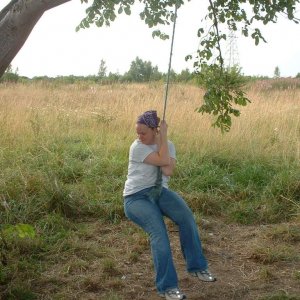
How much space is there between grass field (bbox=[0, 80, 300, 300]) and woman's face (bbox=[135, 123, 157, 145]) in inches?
46.2

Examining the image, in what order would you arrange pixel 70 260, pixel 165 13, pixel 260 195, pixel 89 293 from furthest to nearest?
1. pixel 260 195
2. pixel 165 13
3. pixel 70 260
4. pixel 89 293

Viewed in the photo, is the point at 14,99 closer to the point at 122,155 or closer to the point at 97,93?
the point at 97,93

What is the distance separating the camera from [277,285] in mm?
3688

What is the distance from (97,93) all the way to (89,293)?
7966 mm

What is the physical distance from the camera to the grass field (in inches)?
152

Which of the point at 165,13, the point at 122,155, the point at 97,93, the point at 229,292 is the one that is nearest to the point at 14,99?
the point at 97,93

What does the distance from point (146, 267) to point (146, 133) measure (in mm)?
1293

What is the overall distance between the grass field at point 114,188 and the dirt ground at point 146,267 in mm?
12

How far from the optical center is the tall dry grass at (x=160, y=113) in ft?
23.1

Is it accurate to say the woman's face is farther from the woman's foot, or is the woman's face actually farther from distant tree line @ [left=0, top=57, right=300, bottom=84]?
distant tree line @ [left=0, top=57, right=300, bottom=84]

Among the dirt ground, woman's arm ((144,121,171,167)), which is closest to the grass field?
the dirt ground

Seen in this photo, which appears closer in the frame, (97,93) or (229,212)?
(229,212)

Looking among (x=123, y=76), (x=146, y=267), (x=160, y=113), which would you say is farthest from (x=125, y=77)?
(x=146, y=267)

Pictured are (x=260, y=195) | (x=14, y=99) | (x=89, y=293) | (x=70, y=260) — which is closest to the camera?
(x=89, y=293)
